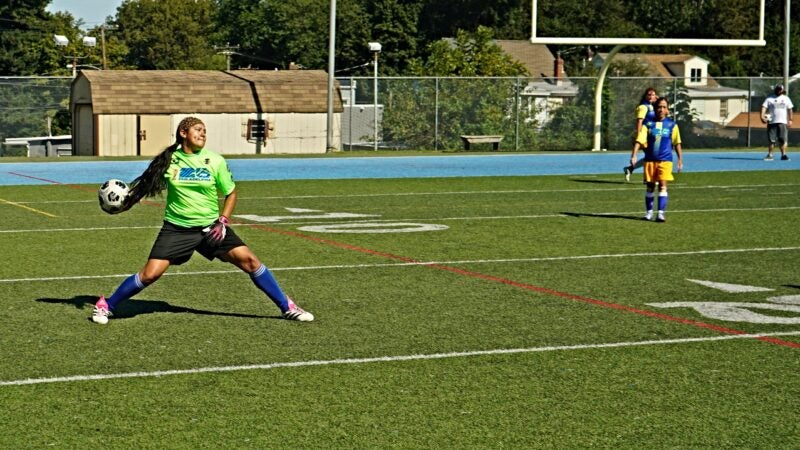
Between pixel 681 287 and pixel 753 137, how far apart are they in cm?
3407

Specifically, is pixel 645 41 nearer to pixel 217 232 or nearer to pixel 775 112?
pixel 775 112

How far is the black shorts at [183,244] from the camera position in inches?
392

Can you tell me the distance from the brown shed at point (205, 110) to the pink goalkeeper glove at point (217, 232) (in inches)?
1228

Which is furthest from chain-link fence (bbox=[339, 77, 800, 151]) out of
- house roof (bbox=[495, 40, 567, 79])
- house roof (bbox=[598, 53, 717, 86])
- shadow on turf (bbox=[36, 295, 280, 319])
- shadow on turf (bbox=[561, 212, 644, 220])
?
house roof (bbox=[598, 53, 717, 86])

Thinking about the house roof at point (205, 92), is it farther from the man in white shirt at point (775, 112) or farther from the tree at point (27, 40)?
the tree at point (27, 40)

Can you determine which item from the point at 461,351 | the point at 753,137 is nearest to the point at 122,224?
the point at 461,351

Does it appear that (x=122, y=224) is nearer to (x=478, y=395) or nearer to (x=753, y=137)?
(x=478, y=395)

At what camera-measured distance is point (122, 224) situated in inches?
701

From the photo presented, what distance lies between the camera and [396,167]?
105 ft

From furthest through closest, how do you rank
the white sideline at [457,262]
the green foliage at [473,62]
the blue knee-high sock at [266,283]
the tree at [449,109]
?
the green foliage at [473,62], the tree at [449,109], the white sideline at [457,262], the blue knee-high sock at [266,283]

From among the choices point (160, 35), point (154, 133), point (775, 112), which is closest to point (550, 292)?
point (775, 112)

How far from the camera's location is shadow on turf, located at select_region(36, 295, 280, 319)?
34.2 ft

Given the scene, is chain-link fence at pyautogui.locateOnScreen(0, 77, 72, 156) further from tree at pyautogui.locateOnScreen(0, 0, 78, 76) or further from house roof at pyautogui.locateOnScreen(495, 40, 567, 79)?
house roof at pyautogui.locateOnScreen(495, 40, 567, 79)

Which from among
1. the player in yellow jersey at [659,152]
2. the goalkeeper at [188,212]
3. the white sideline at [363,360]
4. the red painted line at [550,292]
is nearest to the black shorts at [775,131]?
the player in yellow jersey at [659,152]
